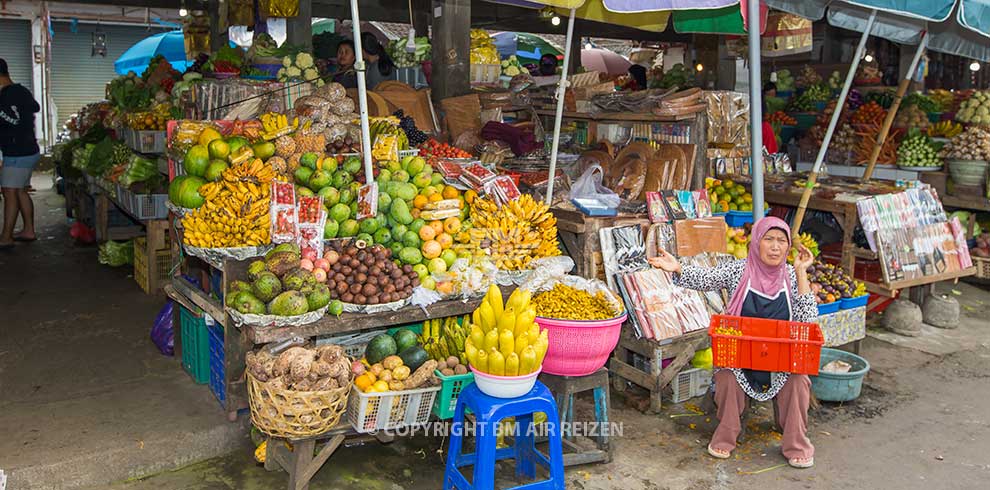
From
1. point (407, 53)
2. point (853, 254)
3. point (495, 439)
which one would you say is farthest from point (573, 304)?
point (407, 53)

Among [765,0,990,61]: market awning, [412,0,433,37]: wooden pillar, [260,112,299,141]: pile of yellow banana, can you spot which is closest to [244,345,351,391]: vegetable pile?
[260,112,299,141]: pile of yellow banana

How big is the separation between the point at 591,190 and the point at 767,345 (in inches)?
74.2

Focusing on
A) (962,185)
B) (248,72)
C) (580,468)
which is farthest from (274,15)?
(962,185)

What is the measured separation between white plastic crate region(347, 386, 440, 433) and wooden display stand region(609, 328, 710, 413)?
159 centimetres

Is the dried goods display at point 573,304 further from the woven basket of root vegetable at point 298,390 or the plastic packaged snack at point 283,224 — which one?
the plastic packaged snack at point 283,224

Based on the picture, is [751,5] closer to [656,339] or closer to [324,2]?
[656,339]

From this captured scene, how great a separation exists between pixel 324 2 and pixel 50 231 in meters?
4.69

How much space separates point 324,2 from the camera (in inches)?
448

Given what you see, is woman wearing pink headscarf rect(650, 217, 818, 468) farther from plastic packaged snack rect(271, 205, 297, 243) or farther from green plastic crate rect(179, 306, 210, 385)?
green plastic crate rect(179, 306, 210, 385)

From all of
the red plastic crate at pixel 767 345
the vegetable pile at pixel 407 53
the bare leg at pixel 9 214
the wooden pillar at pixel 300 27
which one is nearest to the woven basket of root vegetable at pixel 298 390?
the red plastic crate at pixel 767 345

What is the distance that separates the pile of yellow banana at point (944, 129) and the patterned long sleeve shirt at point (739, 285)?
5659 millimetres

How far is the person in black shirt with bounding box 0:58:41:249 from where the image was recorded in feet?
28.8

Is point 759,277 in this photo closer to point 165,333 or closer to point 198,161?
point 198,161

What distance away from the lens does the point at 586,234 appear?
5.30 m
